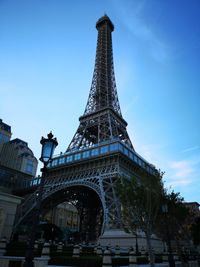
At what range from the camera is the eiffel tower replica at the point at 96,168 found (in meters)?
39.1

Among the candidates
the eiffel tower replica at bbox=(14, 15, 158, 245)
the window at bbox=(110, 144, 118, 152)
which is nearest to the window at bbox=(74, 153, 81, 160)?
the eiffel tower replica at bbox=(14, 15, 158, 245)

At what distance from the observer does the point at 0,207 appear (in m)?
26.2

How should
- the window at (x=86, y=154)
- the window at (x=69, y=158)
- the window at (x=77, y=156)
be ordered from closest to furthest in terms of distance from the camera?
the window at (x=86, y=154)
the window at (x=77, y=156)
the window at (x=69, y=158)

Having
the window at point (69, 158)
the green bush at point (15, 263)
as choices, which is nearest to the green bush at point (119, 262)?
the green bush at point (15, 263)

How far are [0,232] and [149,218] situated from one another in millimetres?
16516

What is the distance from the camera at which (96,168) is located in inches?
1741

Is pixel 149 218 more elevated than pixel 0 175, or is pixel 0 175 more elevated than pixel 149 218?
pixel 0 175

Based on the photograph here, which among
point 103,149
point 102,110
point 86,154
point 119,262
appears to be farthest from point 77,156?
point 119,262

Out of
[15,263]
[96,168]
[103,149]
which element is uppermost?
[103,149]

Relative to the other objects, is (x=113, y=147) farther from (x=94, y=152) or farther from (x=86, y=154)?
(x=86, y=154)

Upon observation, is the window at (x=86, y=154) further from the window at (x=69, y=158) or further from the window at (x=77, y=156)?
the window at (x=69, y=158)

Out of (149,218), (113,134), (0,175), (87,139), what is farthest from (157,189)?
(0,175)

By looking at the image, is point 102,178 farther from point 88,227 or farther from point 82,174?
point 88,227

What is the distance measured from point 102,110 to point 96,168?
758 inches
